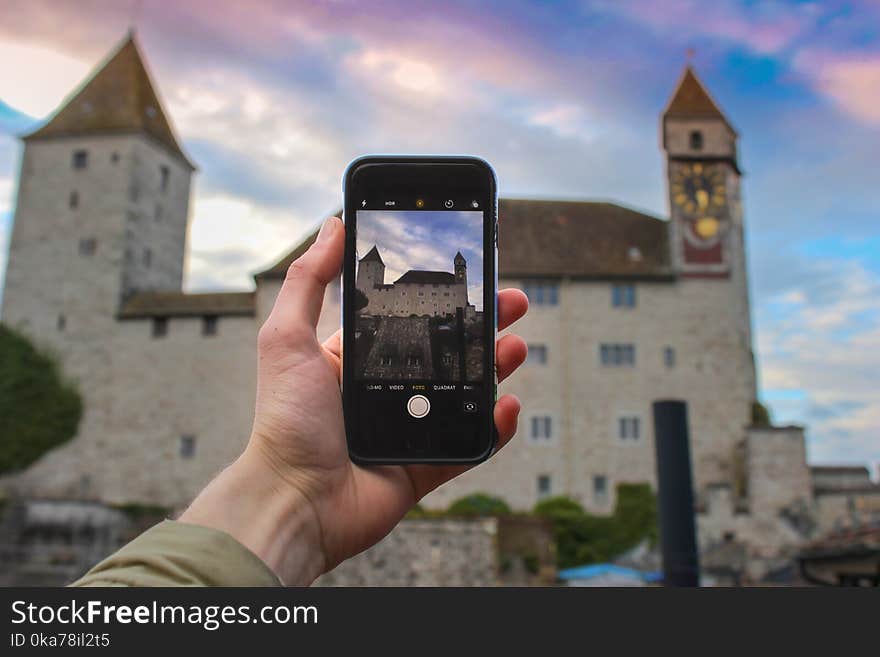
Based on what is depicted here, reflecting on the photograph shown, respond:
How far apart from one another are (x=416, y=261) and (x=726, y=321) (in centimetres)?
3969

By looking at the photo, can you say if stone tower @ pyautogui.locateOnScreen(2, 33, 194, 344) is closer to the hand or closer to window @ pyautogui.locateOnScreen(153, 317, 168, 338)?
window @ pyautogui.locateOnScreen(153, 317, 168, 338)

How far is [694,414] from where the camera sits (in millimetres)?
39531

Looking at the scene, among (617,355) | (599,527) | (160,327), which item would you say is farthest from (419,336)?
(160,327)

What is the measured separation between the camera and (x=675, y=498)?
1316 centimetres

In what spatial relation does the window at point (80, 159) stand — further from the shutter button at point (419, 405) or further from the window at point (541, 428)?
the shutter button at point (419, 405)

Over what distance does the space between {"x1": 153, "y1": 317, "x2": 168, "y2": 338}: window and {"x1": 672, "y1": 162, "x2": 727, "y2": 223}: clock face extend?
24467 millimetres

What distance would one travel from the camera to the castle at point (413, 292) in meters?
3.09

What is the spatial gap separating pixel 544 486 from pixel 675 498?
26131mm

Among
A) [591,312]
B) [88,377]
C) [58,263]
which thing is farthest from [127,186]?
[591,312]

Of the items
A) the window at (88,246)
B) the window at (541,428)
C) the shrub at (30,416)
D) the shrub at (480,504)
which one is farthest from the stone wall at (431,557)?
the window at (88,246)

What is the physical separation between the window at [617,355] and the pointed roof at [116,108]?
2542 cm

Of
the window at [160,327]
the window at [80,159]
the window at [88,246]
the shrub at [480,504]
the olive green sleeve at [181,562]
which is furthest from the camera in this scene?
the window at [80,159]

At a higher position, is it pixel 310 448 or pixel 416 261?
pixel 416 261
